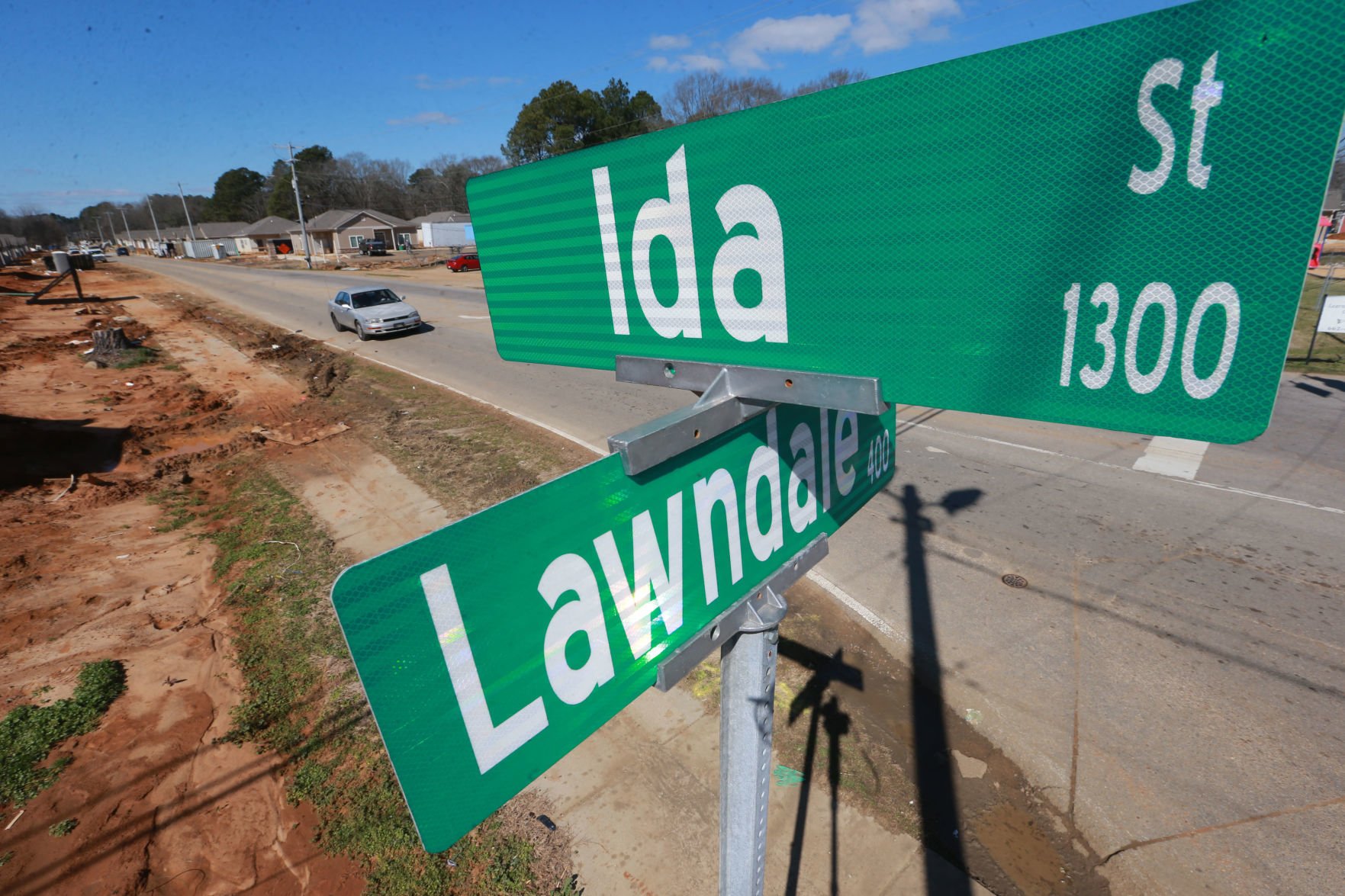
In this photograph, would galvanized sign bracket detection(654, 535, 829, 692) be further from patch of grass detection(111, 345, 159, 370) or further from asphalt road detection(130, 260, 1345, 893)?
patch of grass detection(111, 345, 159, 370)

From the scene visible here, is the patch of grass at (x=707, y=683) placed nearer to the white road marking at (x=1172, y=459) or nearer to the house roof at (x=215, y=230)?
the white road marking at (x=1172, y=459)

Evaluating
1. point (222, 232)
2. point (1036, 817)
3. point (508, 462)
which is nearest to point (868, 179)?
point (1036, 817)

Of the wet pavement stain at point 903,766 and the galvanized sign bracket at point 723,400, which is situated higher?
the galvanized sign bracket at point 723,400

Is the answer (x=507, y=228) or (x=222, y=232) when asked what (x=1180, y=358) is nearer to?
(x=507, y=228)

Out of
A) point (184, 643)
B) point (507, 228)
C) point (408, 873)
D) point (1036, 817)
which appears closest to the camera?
point (507, 228)

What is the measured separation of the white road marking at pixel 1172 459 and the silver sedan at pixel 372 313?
1838 centimetres

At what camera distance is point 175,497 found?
884 cm

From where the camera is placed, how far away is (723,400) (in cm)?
135

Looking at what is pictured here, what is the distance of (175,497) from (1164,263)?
11.1 meters

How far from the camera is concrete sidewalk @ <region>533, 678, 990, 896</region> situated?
3.36 m

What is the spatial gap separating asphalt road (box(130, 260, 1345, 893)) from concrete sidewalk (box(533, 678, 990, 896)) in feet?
3.75

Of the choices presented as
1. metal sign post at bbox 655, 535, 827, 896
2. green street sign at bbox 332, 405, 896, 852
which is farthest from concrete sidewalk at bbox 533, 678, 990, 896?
green street sign at bbox 332, 405, 896, 852

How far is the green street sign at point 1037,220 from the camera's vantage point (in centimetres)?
82

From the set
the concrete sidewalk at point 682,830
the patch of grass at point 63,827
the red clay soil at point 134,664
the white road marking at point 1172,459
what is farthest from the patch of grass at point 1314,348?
the patch of grass at point 63,827
